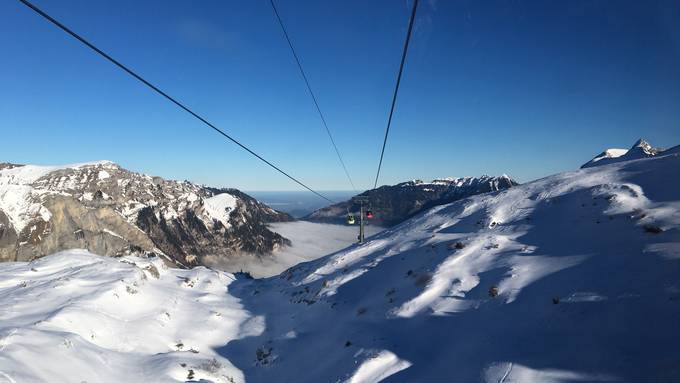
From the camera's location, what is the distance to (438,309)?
13258 mm

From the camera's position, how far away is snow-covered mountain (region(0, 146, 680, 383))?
8.91 metres

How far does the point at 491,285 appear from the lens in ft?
43.1

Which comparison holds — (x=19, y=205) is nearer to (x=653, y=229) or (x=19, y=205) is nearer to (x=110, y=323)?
(x=110, y=323)

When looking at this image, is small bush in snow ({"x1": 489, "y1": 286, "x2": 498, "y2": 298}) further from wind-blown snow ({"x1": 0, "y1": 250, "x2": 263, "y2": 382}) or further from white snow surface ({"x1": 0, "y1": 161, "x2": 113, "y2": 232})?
white snow surface ({"x1": 0, "y1": 161, "x2": 113, "y2": 232})

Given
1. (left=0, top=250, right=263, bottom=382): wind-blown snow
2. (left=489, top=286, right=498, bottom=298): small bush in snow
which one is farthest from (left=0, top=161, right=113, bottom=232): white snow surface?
(left=489, top=286, right=498, bottom=298): small bush in snow

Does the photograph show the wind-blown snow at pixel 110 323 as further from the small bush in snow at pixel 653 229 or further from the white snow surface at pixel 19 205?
the white snow surface at pixel 19 205

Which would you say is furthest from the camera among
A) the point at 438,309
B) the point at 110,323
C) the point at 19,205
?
the point at 19,205

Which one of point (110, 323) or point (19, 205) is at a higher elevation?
point (19, 205)

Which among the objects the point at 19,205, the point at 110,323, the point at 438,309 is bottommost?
the point at 110,323

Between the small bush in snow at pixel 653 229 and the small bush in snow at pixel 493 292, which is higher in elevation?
the small bush in snow at pixel 653 229

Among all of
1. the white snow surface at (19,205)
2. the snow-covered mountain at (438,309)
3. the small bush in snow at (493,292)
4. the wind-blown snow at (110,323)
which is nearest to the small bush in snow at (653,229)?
the snow-covered mountain at (438,309)

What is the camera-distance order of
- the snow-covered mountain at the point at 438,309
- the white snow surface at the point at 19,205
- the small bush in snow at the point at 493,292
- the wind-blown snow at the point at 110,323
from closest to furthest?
1. the snow-covered mountain at the point at 438,309
2. the wind-blown snow at the point at 110,323
3. the small bush in snow at the point at 493,292
4. the white snow surface at the point at 19,205

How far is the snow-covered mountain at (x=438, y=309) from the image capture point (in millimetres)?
8914

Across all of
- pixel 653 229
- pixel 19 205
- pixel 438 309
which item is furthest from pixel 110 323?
pixel 19 205
